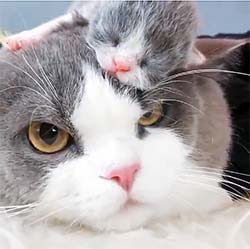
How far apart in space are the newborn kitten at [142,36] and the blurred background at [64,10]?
0.14 m

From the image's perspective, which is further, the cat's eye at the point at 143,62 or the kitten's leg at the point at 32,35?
the kitten's leg at the point at 32,35

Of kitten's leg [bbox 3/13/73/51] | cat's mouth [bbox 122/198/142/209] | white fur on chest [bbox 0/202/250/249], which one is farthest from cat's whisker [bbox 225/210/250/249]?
kitten's leg [bbox 3/13/73/51]

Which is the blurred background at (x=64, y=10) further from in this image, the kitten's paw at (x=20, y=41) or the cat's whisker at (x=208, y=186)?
the cat's whisker at (x=208, y=186)

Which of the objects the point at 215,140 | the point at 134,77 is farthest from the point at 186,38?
the point at 215,140

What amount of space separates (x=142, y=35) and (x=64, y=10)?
0.30 meters

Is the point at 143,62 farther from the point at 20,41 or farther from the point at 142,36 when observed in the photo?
the point at 20,41

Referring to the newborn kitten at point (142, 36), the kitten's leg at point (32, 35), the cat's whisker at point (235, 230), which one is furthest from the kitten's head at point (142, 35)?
the cat's whisker at point (235, 230)

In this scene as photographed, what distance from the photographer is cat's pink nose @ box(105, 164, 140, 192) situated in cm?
70

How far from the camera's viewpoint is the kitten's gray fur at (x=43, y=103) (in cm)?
73

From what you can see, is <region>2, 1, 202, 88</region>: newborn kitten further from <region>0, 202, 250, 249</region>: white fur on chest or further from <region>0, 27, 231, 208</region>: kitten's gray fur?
<region>0, 202, 250, 249</region>: white fur on chest

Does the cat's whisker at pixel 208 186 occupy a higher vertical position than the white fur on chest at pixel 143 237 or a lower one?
higher

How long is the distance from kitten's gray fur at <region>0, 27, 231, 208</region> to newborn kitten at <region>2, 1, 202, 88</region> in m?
0.04

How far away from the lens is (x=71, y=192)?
0.71 metres

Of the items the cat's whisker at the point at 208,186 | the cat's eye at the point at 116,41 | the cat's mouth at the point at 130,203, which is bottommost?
the cat's mouth at the point at 130,203
